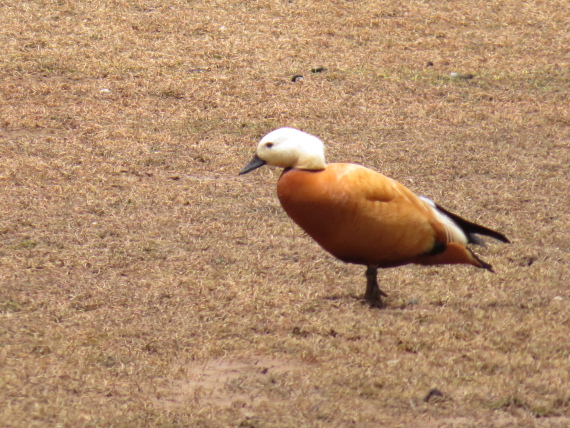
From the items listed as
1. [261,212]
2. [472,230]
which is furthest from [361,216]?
[261,212]

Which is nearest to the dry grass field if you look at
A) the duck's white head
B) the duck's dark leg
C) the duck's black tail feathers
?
the duck's dark leg

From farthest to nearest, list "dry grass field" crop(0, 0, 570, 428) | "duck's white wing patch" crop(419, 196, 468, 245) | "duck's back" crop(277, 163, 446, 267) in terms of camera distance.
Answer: "duck's white wing patch" crop(419, 196, 468, 245), "duck's back" crop(277, 163, 446, 267), "dry grass field" crop(0, 0, 570, 428)

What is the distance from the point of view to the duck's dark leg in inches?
164

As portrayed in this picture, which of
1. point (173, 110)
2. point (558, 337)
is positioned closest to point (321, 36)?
point (173, 110)

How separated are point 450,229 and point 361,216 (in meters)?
0.50

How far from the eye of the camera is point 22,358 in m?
3.70

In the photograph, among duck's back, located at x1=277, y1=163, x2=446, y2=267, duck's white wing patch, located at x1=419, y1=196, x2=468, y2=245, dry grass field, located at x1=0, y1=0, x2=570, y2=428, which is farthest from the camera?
duck's white wing patch, located at x1=419, y1=196, x2=468, y2=245

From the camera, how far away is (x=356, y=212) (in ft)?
12.9

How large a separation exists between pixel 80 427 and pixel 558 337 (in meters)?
2.11

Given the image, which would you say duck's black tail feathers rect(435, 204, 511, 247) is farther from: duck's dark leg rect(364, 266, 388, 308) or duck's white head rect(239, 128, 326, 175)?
duck's white head rect(239, 128, 326, 175)

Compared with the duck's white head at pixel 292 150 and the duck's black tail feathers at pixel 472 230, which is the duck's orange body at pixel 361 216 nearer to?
the duck's white head at pixel 292 150

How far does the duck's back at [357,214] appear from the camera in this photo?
12.8 feet

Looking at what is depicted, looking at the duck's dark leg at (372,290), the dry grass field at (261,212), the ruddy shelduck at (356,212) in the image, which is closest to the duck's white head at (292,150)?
the ruddy shelduck at (356,212)

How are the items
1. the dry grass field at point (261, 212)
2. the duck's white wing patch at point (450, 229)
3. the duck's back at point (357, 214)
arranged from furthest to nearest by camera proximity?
1. the duck's white wing patch at point (450, 229)
2. the duck's back at point (357, 214)
3. the dry grass field at point (261, 212)
